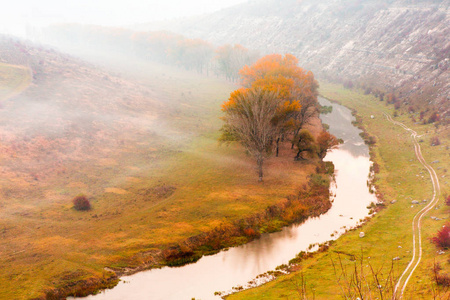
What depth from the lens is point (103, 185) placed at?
4434 cm

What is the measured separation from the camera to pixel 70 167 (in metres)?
47.5

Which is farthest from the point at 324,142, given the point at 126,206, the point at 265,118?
the point at 126,206

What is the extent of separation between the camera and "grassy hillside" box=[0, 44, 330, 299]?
29906 millimetres

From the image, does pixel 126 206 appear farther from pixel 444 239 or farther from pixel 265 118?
pixel 444 239


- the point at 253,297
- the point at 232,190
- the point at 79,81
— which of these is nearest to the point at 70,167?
the point at 232,190

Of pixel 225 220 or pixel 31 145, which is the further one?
A: pixel 31 145

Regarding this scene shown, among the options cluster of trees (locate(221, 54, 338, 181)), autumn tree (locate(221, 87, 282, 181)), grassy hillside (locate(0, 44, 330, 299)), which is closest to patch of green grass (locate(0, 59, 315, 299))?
grassy hillside (locate(0, 44, 330, 299))

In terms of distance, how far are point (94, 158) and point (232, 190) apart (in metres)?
26.2

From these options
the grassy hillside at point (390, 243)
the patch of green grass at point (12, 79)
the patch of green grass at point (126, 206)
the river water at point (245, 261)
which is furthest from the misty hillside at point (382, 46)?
the patch of green grass at point (12, 79)

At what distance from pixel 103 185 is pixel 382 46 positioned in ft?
404

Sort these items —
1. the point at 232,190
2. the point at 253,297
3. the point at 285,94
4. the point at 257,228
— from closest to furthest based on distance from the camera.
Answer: the point at 253,297, the point at 257,228, the point at 232,190, the point at 285,94

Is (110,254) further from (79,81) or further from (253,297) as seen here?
(79,81)

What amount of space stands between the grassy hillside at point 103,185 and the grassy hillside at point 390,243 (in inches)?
417

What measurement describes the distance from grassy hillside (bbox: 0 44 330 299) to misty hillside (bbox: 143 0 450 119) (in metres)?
56.6
